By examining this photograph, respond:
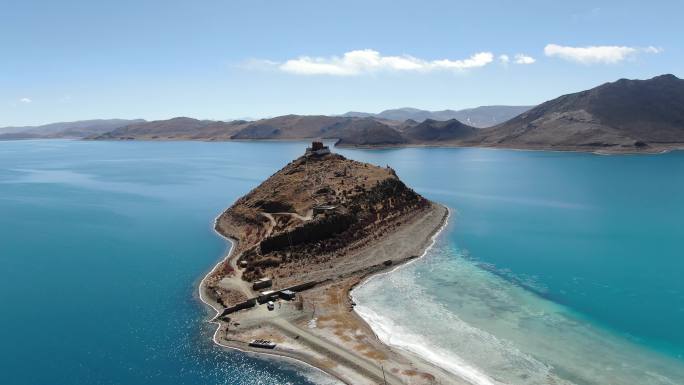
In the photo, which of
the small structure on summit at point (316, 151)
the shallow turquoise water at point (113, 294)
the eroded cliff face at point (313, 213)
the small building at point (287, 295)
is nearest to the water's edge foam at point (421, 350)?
the small building at point (287, 295)

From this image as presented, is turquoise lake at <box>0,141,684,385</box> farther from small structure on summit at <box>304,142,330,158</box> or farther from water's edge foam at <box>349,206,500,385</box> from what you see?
small structure on summit at <box>304,142,330,158</box>

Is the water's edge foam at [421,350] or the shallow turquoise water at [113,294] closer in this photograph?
Result: the water's edge foam at [421,350]

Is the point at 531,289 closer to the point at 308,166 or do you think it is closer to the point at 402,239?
the point at 402,239

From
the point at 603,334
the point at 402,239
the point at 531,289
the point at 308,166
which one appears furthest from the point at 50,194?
the point at 603,334

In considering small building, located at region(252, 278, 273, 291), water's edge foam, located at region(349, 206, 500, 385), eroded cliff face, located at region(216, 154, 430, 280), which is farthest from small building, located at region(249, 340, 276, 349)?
eroded cliff face, located at region(216, 154, 430, 280)

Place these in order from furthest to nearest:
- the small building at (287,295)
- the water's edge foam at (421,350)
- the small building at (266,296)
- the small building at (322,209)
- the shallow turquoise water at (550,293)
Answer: the small building at (322,209) → the small building at (287,295) → the small building at (266,296) → the shallow turquoise water at (550,293) → the water's edge foam at (421,350)

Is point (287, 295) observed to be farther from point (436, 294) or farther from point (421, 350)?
point (436, 294)

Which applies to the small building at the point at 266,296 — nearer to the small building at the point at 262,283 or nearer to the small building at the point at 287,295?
the small building at the point at 287,295
